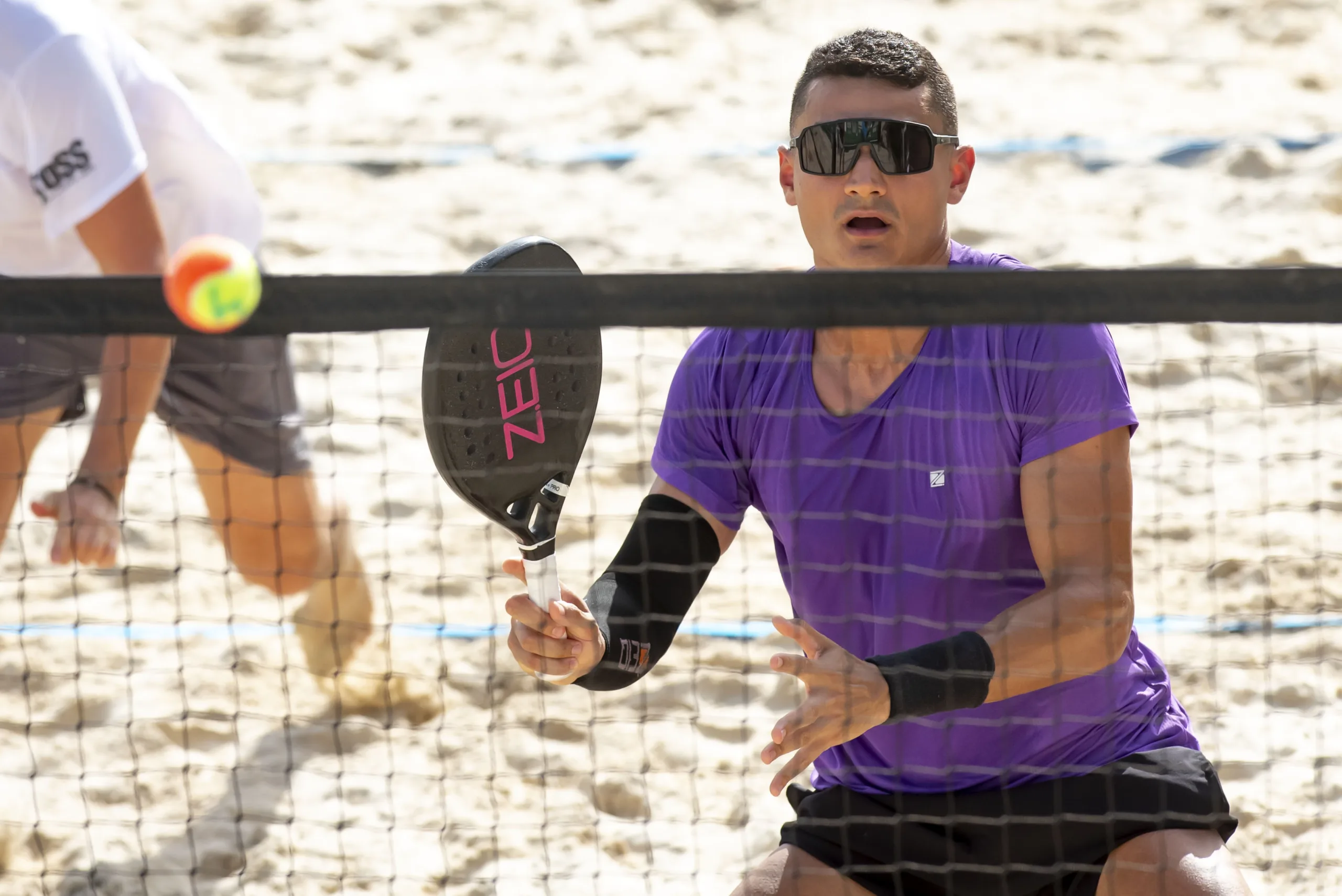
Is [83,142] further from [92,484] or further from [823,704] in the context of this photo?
[823,704]

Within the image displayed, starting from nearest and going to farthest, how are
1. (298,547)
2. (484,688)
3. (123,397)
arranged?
(123,397) < (298,547) < (484,688)

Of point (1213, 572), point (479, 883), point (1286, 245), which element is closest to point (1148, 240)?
point (1286, 245)

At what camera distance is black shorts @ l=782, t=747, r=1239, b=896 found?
2252mm

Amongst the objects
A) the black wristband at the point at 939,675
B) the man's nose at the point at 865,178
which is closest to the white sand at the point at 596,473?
the man's nose at the point at 865,178

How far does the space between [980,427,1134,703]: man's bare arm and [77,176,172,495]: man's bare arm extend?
1.84 m

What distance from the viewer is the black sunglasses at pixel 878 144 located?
7.88ft

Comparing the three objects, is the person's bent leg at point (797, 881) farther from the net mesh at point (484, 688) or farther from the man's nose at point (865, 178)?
the man's nose at point (865, 178)

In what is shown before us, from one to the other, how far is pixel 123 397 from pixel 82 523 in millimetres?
407

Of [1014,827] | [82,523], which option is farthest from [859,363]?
[82,523]

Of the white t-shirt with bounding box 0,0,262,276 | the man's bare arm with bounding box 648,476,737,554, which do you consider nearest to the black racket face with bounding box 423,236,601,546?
the man's bare arm with bounding box 648,476,737,554

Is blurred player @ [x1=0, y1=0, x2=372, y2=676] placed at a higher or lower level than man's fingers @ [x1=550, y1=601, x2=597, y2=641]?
higher

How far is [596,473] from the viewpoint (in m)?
4.85

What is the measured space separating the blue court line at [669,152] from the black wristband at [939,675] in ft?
15.5

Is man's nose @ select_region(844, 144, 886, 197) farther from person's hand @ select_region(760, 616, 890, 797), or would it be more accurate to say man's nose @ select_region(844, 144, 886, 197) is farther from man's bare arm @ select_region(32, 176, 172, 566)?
man's bare arm @ select_region(32, 176, 172, 566)
